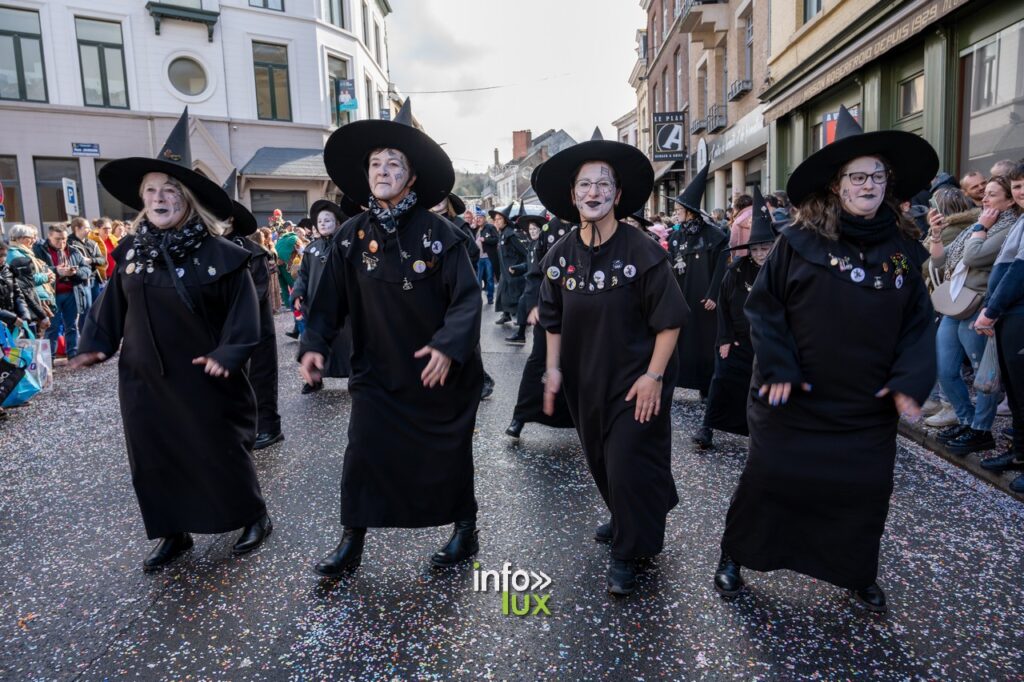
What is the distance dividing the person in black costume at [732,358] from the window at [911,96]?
6058 millimetres

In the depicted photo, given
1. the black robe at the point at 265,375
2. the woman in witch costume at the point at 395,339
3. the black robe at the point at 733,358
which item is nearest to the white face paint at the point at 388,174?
the woman in witch costume at the point at 395,339

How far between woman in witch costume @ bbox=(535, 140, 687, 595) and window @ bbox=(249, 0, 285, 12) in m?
25.6

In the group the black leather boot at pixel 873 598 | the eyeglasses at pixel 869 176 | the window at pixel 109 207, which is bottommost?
the black leather boot at pixel 873 598

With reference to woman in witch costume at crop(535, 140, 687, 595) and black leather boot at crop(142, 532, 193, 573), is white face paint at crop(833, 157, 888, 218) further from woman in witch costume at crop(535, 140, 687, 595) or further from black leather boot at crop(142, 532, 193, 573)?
black leather boot at crop(142, 532, 193, 573)

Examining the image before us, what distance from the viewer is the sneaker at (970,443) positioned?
5.00 m

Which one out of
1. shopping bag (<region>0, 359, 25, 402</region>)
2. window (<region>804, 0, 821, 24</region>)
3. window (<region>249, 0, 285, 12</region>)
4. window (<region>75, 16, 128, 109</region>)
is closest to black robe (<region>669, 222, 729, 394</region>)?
shopping bag (<region>0, 359, 25, 402</region>)

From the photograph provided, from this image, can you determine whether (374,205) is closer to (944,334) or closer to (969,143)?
(944,334)

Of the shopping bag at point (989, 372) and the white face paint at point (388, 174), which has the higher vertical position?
the white face paint at point (388, 174)

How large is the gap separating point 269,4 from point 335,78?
131 inches

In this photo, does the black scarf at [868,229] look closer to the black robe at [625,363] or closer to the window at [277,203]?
the black robe at [625,363]

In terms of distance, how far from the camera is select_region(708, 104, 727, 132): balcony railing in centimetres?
1961

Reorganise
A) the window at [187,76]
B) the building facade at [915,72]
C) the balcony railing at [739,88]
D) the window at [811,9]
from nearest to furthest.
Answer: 1. the building facade at [915,72]
2. the window at [811,9]
3. the balcony railing at [739,88]
4. the window at [187,76]

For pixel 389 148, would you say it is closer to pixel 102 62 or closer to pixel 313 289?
pixel 313 289

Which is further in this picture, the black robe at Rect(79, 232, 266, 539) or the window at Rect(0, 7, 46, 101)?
the window at Rect(0, 7, 46, 101)
